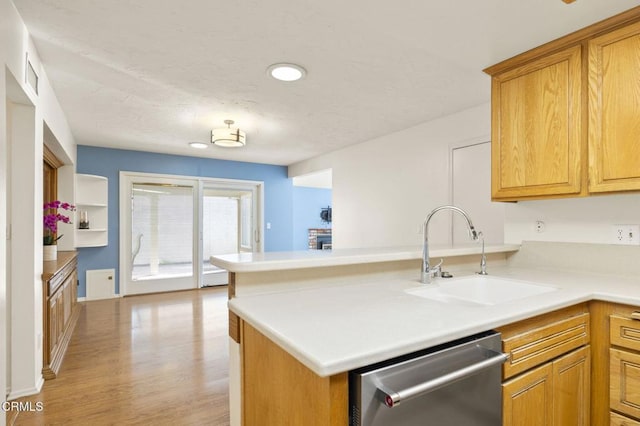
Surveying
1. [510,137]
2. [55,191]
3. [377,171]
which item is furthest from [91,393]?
[377,171]

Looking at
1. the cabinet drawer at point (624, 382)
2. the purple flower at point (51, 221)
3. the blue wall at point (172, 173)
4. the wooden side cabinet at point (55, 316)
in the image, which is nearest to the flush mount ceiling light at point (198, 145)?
the blue wall at point (172, 173)

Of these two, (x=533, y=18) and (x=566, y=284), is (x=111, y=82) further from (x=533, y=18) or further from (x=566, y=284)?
(x=566, y=284)

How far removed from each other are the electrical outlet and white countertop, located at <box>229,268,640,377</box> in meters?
0.28

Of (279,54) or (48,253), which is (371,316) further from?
(48,253)

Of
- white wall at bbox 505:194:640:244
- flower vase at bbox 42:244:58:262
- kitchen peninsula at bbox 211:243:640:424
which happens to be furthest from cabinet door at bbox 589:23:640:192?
flower vase at bbox 42:244:58:262

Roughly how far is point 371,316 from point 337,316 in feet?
0.39

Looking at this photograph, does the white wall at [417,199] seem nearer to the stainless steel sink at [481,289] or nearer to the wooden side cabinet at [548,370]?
the stainless steel sink at [481,289]

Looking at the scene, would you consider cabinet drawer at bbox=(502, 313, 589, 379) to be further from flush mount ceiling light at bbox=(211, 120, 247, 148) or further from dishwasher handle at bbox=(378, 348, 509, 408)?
flush mount ceiling light at bbox=(211, 120, 247, 148)

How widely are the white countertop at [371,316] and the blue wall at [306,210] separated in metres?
8.00

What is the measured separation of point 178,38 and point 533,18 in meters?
2.08

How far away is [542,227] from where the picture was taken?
91.5 inches

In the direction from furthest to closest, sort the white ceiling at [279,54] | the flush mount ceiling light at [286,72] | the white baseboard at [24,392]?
the flush mount ceiling light at [286,72]
the white baseboard at [24,392]
the white ceiling at [279,54]

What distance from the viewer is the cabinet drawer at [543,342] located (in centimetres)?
121

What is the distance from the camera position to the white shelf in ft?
16.0
